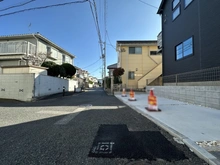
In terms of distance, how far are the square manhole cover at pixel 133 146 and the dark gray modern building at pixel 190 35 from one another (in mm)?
5673

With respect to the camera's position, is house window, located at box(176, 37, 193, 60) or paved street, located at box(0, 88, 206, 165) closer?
paved street, located at box(0, 88, 206, 165)

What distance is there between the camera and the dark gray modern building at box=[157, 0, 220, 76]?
6.49 metres

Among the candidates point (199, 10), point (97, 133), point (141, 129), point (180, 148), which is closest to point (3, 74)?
point (97, 133)

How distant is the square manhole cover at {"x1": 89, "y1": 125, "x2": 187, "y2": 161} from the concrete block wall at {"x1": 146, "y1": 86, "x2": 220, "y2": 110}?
375cm

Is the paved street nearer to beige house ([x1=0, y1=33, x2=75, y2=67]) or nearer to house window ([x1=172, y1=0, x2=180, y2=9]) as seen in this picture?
house window ([x1=172, y1=0, x2=180, y2=9])

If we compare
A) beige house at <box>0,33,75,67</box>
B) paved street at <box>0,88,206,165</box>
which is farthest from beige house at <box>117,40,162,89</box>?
paved street at <box>0,88,206,165</box>

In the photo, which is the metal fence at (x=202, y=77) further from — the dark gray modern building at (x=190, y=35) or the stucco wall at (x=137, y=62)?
the stucco wall at (x=137, y=62)

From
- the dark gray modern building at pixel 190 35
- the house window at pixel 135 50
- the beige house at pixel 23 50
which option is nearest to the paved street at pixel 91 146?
the dark gray modern building at pixel 190 35

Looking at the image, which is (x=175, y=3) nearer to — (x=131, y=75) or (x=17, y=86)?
(x=131, y=75)

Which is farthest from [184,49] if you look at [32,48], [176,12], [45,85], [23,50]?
[23,50]

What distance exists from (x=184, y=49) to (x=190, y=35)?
41.9 inches

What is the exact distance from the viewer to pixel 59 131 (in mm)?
3311

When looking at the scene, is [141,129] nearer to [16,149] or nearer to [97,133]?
[97,133]

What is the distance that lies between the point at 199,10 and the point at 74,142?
9.08 metres
